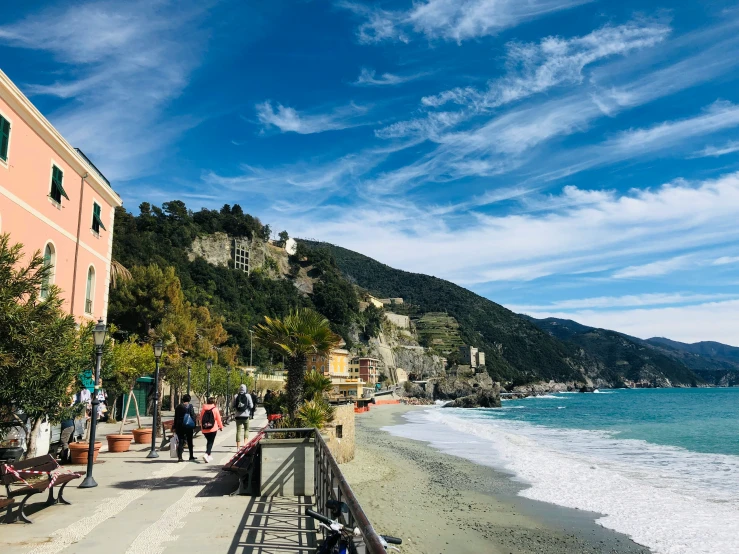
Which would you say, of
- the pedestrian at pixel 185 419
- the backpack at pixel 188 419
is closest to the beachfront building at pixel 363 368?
the pedestrian at pixel 185 419

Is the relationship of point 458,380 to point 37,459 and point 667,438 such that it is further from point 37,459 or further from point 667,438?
point 37,459

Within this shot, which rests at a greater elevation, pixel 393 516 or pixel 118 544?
pixel 118 544

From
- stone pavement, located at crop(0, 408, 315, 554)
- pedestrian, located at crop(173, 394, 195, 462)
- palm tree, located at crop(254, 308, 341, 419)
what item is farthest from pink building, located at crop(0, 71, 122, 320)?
stone pavement, located at crop(0, 408, 315, 554)

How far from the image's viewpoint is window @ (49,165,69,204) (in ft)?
51.9

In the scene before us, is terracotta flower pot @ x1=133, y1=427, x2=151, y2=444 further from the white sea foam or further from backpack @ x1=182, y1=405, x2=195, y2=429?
the white sea foam

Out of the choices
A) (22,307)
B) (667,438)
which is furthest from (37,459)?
(667,438)

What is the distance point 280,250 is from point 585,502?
114 metres

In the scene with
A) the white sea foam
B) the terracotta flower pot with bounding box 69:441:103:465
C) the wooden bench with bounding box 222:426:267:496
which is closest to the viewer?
the wooden bench with bounding box 222:426:267:496

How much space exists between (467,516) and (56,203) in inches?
555

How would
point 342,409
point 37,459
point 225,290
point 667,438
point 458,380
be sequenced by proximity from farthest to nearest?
point 458,380
point 225,290
point 667,438
point 342,409
point 37,459

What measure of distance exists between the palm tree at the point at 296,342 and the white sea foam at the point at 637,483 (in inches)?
283

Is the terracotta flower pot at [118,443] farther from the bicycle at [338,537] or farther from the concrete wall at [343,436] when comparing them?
the bicycle at [338,537]

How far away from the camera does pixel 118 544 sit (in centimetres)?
612

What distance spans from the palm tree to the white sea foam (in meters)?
7.20
